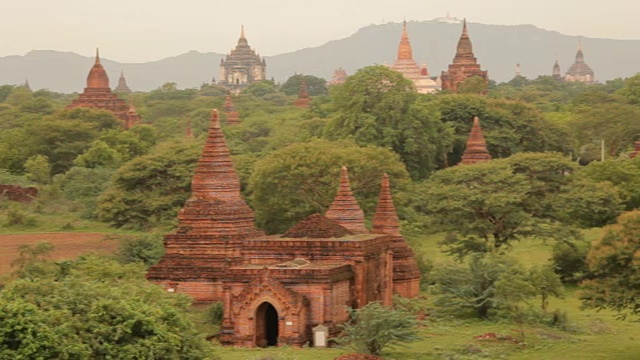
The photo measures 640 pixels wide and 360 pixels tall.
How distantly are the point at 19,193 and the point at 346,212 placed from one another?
2831 centimetres

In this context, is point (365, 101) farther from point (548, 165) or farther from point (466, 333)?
point (466, 333)

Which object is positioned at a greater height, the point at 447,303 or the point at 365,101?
the point at 365,101

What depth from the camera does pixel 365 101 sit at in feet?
201

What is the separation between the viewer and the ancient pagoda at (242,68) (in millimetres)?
190750

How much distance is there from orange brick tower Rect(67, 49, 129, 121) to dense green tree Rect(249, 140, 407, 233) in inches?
1755

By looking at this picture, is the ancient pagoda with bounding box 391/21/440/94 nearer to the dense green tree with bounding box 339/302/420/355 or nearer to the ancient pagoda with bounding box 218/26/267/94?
the ancient pagoda with bounding box 218/26/267/94

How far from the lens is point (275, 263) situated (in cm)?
3186

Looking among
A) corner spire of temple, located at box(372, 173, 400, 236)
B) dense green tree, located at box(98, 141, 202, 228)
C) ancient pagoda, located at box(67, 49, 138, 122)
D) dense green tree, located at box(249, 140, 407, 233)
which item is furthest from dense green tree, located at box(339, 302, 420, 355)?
ancient pagoda, located at box(67, 49, 138, 122)

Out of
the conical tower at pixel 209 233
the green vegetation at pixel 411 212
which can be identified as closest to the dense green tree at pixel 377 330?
the green vegetation at pixel 411 212

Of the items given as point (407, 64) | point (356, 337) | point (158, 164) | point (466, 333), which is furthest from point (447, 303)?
point (407, 64)

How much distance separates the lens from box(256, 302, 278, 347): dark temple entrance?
30516 mm

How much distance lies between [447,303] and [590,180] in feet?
40.0

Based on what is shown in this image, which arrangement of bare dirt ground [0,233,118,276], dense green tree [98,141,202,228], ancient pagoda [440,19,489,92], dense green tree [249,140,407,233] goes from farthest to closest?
ancient pagoda [440,19,489,92], dense green tree [98,141,202,228], dense green tree [249,140,407,233], bare dirt ground [0,233,118,276]

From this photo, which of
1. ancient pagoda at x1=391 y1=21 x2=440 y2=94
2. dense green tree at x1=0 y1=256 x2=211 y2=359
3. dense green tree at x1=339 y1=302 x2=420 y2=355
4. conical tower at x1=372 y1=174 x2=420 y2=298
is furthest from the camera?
ancient pagoda at x1=391 y1=21 x2=440 y2=94
